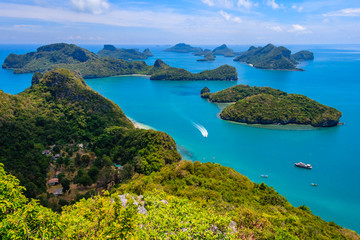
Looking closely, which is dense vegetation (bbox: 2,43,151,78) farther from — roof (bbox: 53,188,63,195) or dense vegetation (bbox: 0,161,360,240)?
dense vegetation (bbox: 0,161,360,240)

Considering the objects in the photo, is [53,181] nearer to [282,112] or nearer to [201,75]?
[282,112]

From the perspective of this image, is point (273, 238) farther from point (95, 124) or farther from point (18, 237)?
point (95, 124)

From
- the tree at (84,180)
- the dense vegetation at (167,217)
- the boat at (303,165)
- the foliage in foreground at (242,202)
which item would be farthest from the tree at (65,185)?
the boat at (303,165)

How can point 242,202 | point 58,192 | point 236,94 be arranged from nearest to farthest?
1. point 242,202
2. point 58,192
3. point 236,94

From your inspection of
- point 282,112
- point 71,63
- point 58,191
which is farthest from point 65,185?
point 71,63

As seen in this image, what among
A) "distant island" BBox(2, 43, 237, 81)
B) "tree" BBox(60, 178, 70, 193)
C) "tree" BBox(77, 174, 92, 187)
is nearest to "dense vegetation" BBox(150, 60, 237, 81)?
"distant island" BBox(2, 43, 237, 81)

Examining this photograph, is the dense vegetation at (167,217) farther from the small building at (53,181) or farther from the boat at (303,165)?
the small building at (53,181)
